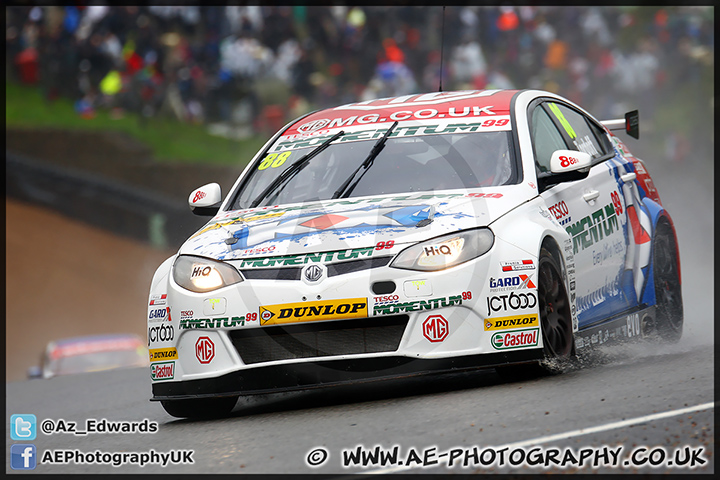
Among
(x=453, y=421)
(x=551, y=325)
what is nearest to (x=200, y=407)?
(x=453, y=421)

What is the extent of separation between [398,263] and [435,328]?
362mm

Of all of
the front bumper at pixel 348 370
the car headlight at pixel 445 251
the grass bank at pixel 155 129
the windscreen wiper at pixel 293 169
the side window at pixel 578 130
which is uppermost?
the grass bank at pixel 155 129

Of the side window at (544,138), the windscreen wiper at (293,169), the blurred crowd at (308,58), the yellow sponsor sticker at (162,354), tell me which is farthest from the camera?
the blurred crowd at (308,58)

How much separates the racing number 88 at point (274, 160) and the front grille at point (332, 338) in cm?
174

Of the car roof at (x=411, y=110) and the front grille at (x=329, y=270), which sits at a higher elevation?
the car roof at (x=411, y=110)

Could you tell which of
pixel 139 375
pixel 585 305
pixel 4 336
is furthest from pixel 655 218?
pixel 4 336

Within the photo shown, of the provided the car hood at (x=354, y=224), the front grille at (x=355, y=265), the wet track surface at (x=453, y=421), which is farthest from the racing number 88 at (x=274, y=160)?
the front grille at (x=355, y=265)

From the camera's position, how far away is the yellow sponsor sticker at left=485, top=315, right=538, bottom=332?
5.21 m

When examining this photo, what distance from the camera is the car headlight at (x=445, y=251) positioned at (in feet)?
17.0

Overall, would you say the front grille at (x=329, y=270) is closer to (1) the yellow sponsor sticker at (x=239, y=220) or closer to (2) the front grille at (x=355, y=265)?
(2) the front grille at (x=355, y=265)

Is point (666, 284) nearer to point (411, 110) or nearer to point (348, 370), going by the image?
point (411, 110)

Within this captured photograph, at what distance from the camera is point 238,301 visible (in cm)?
532

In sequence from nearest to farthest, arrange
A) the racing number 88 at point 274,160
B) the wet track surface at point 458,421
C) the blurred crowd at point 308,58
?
the wet track surface at point 458,421 < the racing number 88 at point 274,160 < the blurred crowd at point 308,58

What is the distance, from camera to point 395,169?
6.22 metres
